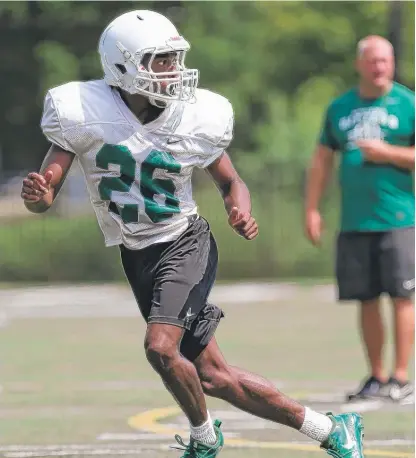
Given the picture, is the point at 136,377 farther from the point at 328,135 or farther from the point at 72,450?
the point at 72,450

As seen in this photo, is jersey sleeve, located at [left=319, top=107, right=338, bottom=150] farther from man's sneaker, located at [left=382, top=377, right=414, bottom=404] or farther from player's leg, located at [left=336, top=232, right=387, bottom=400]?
man's sneaker, located at [left=382, top=377, right=414, bottom=404]

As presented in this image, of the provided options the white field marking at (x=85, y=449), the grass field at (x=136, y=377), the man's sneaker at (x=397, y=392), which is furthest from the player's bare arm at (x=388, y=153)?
the white field marking at (x=85, y=449)

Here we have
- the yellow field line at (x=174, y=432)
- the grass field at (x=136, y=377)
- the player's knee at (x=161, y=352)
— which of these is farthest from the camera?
the grass field at (x=136, y=377)

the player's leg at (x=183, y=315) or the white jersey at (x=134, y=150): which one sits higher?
the white jersey at (x=134, y=150)

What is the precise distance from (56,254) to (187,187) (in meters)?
12.8

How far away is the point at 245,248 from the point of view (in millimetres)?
18672

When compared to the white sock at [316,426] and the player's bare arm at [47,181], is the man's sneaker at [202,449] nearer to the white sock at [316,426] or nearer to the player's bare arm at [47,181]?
the white sock at [316,426]

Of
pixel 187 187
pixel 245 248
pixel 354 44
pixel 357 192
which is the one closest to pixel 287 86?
pixel 354 44

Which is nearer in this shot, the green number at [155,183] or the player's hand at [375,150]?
the green number at [155,183]

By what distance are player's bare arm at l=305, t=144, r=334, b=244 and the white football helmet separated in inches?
120

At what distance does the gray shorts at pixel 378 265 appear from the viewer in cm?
872

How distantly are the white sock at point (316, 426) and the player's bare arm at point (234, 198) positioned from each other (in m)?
0.75

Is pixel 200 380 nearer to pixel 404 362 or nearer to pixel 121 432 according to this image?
pixel 121 432

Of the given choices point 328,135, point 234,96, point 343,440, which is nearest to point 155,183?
point 343,440
